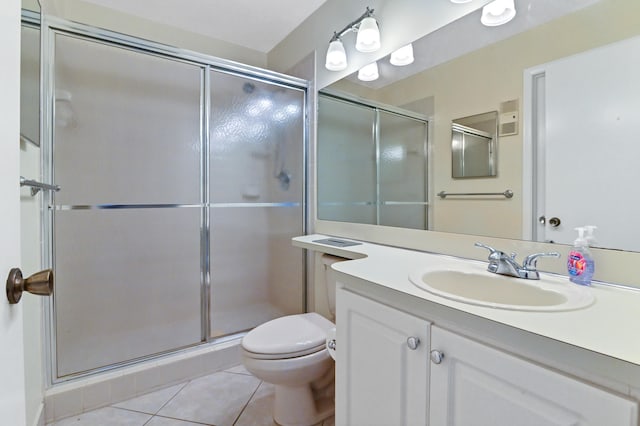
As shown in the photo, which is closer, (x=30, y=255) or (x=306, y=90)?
(x=30, y=255)

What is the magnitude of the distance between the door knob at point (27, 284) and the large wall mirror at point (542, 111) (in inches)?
49.9

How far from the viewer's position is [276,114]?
2.18 m

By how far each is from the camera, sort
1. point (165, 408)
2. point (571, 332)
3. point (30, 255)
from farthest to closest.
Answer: point (165, 408) → point (30, 255) → point (571, 332)

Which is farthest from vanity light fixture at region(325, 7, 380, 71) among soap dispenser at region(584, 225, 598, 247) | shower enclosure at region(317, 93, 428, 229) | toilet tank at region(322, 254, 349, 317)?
soap dispenser at region(584, 225, 598, 247)

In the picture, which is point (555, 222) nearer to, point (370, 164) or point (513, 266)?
point (513, 266)

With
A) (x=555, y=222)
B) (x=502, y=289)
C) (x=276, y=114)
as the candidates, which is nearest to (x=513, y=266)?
(x=502, y=289)

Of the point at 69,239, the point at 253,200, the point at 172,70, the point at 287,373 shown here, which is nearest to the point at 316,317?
the point at 287,373

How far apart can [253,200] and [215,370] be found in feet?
3.66

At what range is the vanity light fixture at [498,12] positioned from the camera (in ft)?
3.51

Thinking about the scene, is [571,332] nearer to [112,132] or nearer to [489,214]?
[489,214]

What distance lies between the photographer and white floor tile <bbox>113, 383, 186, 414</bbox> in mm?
1525

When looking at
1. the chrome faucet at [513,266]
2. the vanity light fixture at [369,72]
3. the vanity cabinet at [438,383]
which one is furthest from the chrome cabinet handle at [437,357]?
the vanity light fixture at [369,72]

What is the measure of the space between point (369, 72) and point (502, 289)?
127cm

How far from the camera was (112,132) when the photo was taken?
1.71 metres
